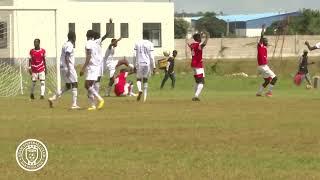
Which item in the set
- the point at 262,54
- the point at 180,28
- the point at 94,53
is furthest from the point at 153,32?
the point at 94,53

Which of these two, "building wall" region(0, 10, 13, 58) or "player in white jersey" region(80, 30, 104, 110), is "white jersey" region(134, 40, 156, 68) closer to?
"player in white jersey" region(80, 30, 104, 110)

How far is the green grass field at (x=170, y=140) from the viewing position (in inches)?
457

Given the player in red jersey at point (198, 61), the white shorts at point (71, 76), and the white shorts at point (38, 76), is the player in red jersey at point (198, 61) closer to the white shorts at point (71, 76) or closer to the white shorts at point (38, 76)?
the white shorts at point (71, 76)

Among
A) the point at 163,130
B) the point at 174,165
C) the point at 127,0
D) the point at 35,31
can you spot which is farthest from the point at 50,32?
the point at 174,165

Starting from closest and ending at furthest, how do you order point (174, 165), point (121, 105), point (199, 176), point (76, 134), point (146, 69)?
point (199, 176) → point (174, 165) → point (76, 134) → point (121, 105) → point (146, 69)

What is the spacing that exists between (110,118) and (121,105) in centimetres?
472

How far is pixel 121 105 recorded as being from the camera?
23.7 m

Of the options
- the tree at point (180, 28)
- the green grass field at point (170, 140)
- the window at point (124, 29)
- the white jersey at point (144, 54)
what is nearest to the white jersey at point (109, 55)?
the white jersey at point (144, 54)

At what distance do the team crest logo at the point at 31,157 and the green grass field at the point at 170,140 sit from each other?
0.10 metres

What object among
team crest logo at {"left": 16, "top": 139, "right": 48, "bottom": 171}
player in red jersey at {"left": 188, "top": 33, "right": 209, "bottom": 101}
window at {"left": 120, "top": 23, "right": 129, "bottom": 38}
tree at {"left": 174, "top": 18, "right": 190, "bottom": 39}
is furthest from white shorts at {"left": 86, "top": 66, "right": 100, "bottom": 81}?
tree at {"left": 174, "top": 18, "right": 190, "bottom": 39}

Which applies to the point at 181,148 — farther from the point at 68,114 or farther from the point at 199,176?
the point at 68,114

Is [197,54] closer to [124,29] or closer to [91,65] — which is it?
[91,65]

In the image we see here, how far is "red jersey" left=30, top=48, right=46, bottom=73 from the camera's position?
2830cm

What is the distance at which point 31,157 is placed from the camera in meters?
11.8
